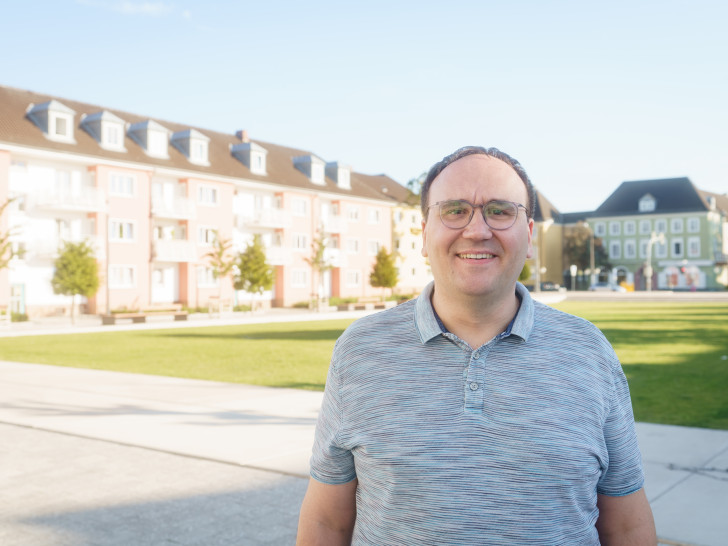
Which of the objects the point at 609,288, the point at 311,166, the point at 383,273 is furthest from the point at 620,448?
the point at 609,288

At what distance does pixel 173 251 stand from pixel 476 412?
4591cm

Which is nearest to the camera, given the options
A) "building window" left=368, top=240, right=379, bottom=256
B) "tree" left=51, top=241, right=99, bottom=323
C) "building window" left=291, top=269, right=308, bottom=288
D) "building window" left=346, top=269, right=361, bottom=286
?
"tree" left=51, top=241, right=99, bottom=323

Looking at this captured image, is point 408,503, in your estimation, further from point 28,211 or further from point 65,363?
point 28,211

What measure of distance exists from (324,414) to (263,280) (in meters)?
43.7

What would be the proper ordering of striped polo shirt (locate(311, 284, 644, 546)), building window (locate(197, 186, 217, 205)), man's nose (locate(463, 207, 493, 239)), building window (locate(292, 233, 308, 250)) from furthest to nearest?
building window (locate(292, 233, 308, 250)) → building window (locate(197, 186, 217, 205)) → man's nose (locate(463, 207, 493, 239)) → striped polo shirt (locate(311, 284, 644, 546))

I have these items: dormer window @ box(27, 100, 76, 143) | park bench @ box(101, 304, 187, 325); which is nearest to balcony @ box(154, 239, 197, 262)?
park bench @ box(101, 304, 187, 325)

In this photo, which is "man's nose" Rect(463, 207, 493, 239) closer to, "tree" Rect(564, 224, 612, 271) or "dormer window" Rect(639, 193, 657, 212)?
"tree" Rect(564, 224, 612, 271)

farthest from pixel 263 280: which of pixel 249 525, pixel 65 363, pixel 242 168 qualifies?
pixel 249 525

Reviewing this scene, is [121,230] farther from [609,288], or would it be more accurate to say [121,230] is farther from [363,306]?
[609,288]

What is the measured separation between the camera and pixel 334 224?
59.1 meters

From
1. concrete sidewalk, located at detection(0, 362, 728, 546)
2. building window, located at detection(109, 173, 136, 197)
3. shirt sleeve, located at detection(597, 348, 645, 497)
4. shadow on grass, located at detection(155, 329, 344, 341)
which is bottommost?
concrete sidewalk, located at detection(0, 362, 728, 546)

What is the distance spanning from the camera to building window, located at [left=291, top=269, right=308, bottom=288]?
5616 cm

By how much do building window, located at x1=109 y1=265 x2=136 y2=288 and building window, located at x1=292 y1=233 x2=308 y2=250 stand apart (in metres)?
14.6

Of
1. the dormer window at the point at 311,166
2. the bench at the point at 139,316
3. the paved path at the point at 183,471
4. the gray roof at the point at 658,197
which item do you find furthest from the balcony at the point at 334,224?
the gray roof at the point at 658,197
